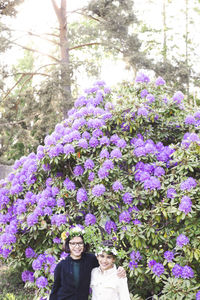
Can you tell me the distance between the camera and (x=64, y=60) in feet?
32.4

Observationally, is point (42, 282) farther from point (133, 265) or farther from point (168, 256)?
point (168, 256)

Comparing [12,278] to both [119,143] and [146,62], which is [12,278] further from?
[146,62]

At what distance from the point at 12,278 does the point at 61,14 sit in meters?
7.65

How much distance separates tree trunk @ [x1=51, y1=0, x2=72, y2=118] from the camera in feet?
29.0

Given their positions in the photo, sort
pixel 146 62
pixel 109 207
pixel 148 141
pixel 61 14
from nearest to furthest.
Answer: pixel 109 207 < pixel 148 141 < pixel 146 62 < pixel 61 14

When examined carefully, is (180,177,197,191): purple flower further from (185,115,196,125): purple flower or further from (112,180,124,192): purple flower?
(185,115,196,125): purple flower

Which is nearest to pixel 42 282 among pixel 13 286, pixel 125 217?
pixel 125 217

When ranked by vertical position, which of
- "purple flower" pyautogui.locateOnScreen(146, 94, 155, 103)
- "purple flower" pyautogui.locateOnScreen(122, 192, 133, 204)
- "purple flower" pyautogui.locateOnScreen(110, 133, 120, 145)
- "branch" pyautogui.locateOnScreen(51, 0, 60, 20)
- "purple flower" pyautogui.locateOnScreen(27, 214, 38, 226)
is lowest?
"purple flower" pyautogui.locateOnScreen(27, 214, 38, 226)

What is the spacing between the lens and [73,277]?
8.03ft

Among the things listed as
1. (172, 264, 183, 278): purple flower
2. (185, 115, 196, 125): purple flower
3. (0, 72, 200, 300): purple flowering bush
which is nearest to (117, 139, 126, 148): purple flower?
(0, 72, 200, 300): purple flowering bush

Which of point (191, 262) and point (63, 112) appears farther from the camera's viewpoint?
point (63, 112)

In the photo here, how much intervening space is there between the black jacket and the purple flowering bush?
18 cm

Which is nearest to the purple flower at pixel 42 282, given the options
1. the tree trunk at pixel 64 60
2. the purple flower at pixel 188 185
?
the purple flower at pixel 188 185

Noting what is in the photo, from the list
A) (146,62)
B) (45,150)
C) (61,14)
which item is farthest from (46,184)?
(61,14)
